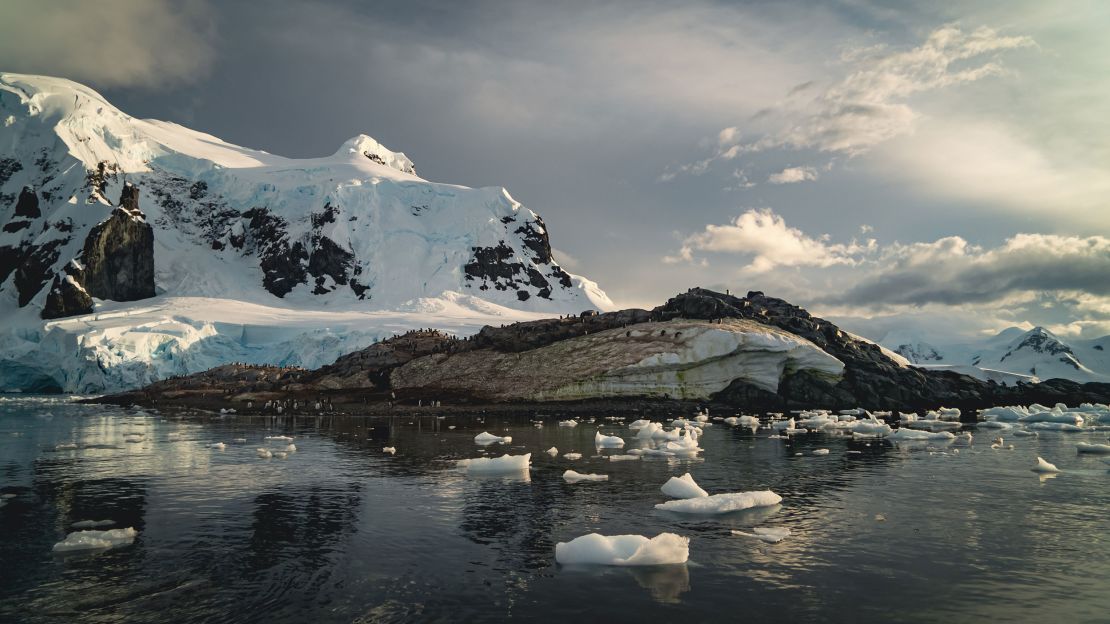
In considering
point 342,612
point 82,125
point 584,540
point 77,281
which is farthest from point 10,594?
point 82,125

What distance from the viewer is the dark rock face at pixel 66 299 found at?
97438 mm

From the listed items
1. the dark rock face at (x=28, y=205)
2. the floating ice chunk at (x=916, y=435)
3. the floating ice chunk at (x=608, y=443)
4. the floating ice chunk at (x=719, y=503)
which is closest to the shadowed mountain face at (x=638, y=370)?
the floating ice chunk at (x=916, y=435)

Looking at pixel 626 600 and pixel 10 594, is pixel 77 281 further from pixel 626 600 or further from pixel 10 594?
pixel 626 600

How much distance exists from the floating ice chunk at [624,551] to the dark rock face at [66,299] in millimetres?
114390

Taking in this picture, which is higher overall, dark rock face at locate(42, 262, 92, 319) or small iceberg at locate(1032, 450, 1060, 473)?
dark rock face at locate(42, 262, 92, 319)

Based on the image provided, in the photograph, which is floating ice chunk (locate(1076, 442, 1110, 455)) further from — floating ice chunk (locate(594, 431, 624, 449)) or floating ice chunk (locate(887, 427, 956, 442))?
floating ice chunk (locate(594, 431, 624, 449))

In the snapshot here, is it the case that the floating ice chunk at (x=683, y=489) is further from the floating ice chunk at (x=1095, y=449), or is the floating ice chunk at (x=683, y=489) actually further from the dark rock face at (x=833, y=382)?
the dark rock face at (x=833, y=382)

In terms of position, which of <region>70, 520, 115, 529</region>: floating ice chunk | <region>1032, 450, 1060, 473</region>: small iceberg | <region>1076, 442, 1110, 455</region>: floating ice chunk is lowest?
<region>1076, 442, 1110, 455</region>: floating ice chunk

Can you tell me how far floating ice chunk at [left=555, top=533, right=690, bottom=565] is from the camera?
465 inches

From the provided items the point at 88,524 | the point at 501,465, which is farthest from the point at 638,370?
the point at 88,524

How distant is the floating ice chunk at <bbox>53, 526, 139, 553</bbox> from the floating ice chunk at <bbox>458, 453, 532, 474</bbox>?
10829mm

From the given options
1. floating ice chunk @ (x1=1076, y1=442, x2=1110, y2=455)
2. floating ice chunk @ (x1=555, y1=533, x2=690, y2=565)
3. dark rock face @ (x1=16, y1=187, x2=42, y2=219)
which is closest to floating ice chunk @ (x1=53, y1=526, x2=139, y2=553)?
floating ice chunk @ (x1=555, y1=533, x2=690, y2=565)

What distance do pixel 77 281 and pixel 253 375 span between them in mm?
55119

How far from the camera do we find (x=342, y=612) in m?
9.65
